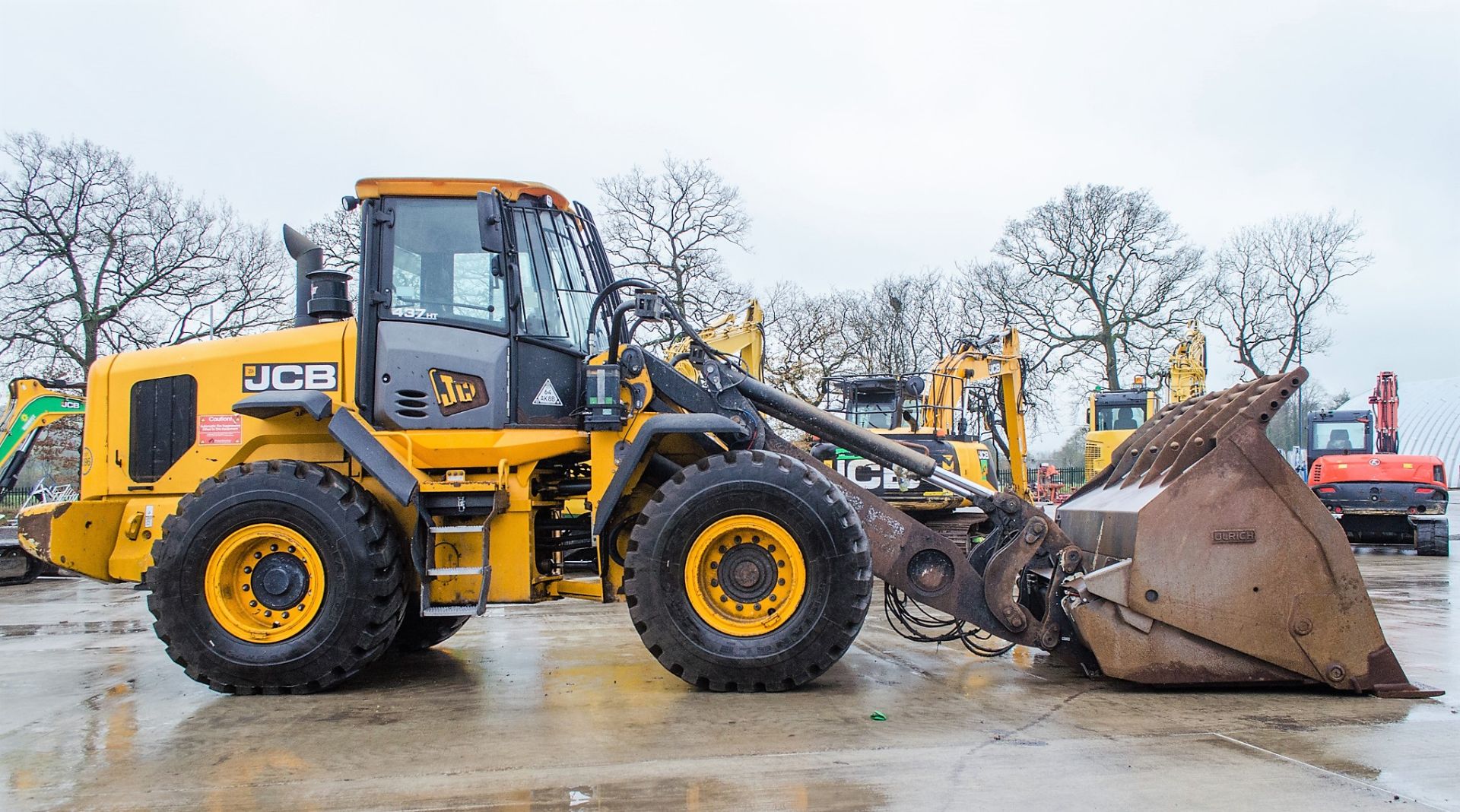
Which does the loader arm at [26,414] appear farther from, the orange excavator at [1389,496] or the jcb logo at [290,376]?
the orange excavator at [1389,496]

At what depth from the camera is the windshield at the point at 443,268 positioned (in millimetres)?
5973

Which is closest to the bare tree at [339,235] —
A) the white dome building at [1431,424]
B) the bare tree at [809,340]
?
the bare tree at [809,340]

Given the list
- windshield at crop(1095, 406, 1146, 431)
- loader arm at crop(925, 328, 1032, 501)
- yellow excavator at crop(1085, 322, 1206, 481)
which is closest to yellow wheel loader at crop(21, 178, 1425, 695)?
loader arm at crop(925, 328, 1032, 501)

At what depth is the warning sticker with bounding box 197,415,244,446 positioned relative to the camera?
6109 mm

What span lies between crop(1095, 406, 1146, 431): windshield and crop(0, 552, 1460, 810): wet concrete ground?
18.7 m

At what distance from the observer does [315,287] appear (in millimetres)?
6477

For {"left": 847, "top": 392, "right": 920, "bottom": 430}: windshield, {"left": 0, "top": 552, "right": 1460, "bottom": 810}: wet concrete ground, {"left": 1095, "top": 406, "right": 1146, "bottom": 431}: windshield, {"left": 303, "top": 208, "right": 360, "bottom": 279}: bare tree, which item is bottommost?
{"left": 0, "top": 552, "right": 1460, "bottom": 810}: wet concrete ground

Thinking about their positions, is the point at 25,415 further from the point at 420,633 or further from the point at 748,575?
the point at 748,575

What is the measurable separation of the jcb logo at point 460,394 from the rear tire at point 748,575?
1248 mm

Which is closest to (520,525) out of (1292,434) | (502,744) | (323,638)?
(323,638)

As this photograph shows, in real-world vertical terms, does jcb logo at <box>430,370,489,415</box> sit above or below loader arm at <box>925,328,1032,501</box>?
below

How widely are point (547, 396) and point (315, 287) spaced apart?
69.4 inches

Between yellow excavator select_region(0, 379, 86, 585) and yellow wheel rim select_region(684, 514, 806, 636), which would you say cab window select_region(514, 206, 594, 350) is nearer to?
yellow wheel rim select_region(684, 514, 806, 636)

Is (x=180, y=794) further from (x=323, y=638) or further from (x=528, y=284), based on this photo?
(x=528, y=284)
